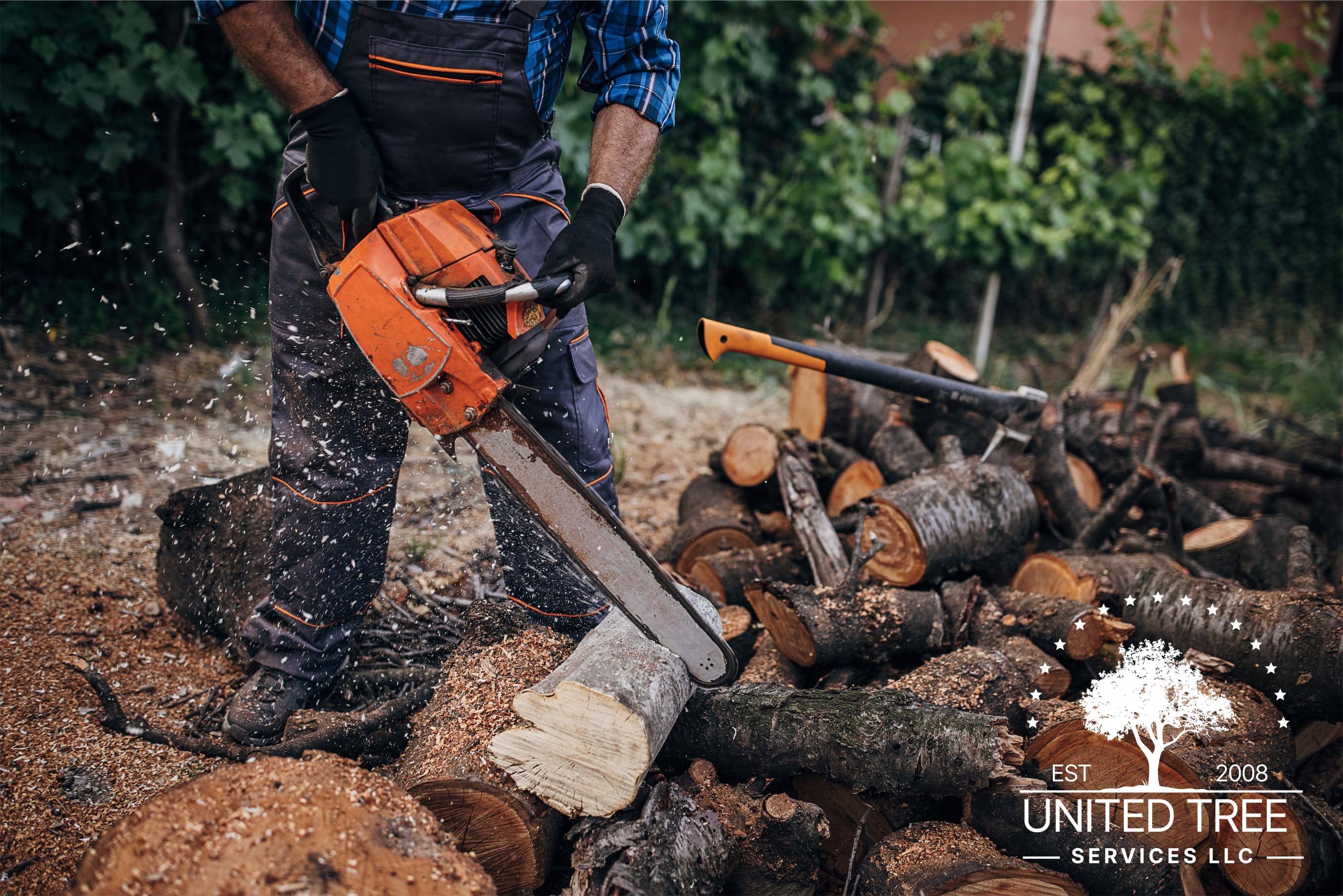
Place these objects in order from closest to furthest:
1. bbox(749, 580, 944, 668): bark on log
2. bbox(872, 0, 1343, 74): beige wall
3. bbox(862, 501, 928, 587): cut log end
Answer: bbox(749, 580, 944, 668): bark on log, bbox(862, 501, 928, 587): cut log end, bbox(872, 0, 1343, 74): beige wall

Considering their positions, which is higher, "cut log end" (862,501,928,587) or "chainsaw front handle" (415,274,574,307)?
"chainsaw front handle" (415,274,574,307)

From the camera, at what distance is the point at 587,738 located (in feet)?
5.16

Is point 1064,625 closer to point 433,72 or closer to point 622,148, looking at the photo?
point 622,148

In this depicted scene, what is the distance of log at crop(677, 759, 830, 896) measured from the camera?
1.72 m

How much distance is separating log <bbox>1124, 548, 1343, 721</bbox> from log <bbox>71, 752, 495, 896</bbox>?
76.6 inches

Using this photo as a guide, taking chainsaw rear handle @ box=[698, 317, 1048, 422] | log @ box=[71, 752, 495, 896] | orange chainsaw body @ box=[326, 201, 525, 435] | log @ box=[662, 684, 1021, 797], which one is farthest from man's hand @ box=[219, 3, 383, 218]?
log @ box=[662, 684, 1021, 797]

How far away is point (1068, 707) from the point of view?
1927mm

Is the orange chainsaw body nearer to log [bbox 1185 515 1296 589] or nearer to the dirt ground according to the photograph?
the dirt ground

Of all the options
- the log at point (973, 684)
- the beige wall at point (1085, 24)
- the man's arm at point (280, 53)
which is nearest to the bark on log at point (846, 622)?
the log at point (973, 684)

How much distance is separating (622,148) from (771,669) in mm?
A: 1422

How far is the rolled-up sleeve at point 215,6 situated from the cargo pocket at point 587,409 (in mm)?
981

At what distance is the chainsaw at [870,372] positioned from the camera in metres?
2.31

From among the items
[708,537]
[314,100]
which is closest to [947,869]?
[708,537]

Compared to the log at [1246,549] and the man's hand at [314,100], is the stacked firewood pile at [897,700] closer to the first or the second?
the log at [1246,549]
